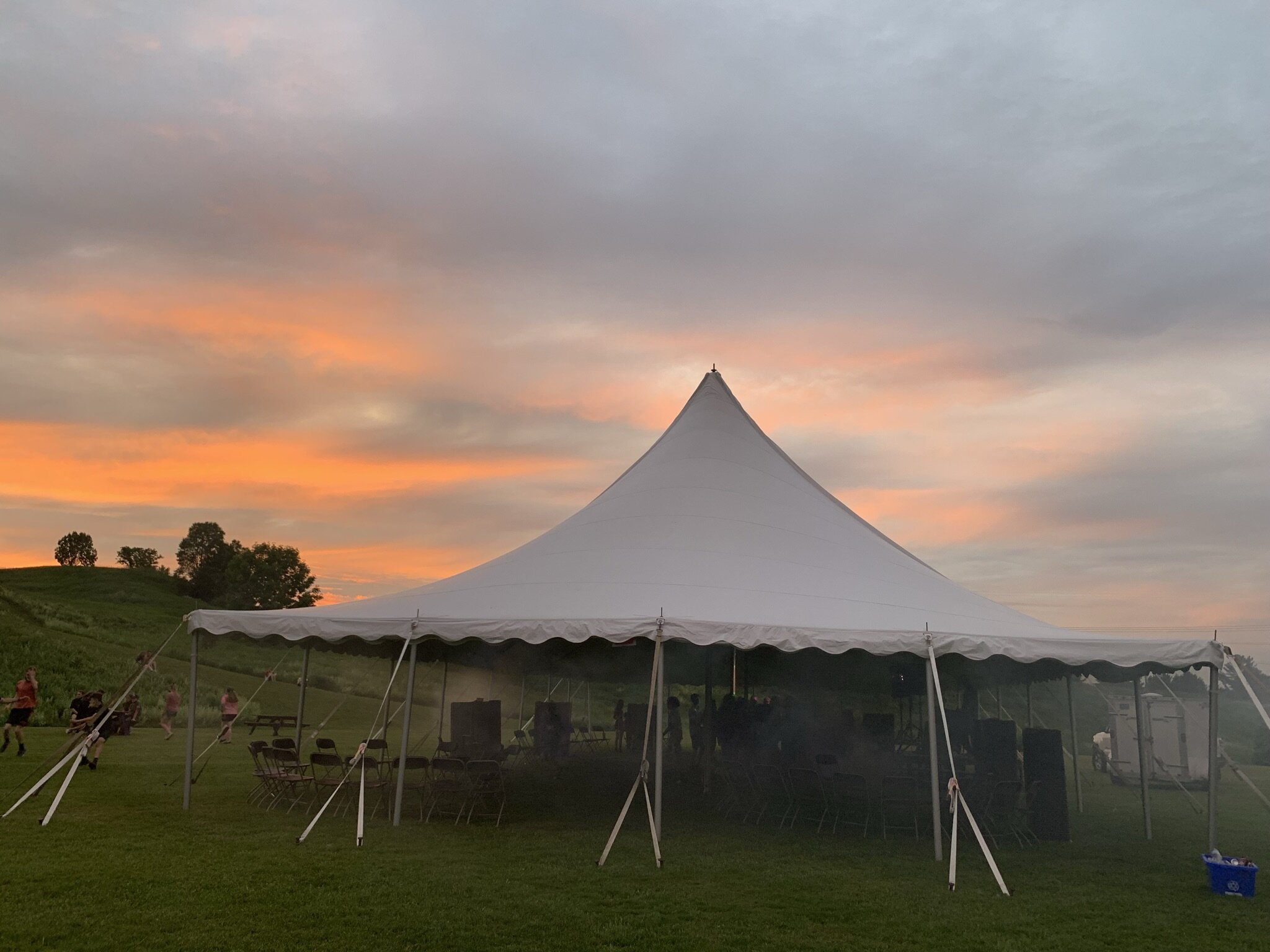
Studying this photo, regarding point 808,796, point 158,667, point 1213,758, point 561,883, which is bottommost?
point 561,883

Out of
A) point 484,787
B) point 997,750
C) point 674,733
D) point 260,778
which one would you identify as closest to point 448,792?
point 484,787

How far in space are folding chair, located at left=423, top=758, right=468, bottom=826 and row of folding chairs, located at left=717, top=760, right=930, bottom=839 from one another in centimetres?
256

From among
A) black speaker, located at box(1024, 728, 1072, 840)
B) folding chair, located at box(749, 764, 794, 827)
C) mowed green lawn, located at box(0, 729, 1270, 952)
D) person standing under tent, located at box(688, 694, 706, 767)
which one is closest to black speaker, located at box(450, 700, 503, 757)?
person standing under tent, located at box(688, 694, 706, 767)

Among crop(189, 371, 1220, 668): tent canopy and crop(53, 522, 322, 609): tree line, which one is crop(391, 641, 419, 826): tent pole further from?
crop(53, 522, 322, 609): tree line

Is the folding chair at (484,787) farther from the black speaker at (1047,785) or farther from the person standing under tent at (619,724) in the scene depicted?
the person standing under tent at (619,724)

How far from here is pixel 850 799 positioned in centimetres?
965

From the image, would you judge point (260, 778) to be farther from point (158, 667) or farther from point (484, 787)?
point (158, 667)

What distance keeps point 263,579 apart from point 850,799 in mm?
62009

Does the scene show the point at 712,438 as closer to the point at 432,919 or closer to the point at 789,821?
the point at 789,821

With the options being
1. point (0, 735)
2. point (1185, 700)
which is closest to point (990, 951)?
point (1185, 700)

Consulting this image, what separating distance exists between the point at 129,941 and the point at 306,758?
9.29 metres

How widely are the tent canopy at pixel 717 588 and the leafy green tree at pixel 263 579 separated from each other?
58634mm

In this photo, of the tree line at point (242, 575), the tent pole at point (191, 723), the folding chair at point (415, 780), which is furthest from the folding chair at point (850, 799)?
the tree line at point (242, 575)

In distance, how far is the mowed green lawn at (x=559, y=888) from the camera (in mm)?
5031
